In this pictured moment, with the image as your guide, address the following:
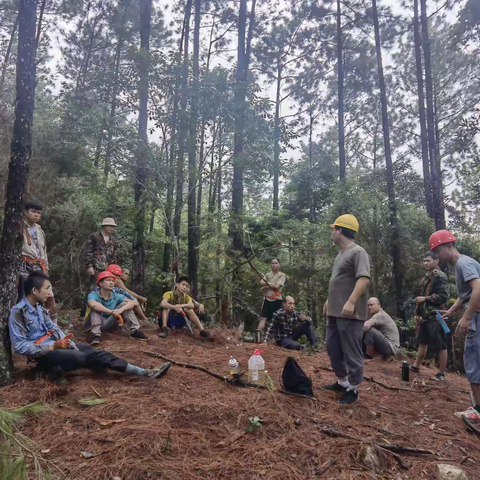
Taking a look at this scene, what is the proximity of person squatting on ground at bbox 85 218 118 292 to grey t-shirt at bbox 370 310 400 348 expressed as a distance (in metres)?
5.14

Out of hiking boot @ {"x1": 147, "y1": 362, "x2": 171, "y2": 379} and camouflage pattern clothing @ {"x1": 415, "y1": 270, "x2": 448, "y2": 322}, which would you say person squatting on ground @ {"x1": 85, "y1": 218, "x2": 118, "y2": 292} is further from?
camouflage pattern clothing @ {"x1": 415, "y1": 270, "x2": 448, "y2": 322}

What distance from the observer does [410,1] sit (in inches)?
539

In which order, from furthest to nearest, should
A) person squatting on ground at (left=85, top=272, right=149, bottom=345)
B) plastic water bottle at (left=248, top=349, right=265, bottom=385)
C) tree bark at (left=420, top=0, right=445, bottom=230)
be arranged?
tree bark at (left=420, top=0, right=445, bottom=230) < person squatting on ground at (left=85, top=272, right=149, bottom=345) < plastic water bottle at (left=248, top=349, right=265, bottom=385)

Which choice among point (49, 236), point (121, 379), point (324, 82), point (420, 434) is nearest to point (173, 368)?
point (121, 379)

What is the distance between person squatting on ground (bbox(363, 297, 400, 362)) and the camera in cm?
618

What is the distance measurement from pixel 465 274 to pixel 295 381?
1.96m

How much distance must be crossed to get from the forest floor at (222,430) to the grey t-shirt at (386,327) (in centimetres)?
225

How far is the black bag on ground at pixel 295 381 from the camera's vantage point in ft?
11.3

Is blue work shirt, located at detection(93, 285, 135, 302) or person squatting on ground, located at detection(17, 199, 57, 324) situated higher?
person squatting on ground, located at detection(17, 199, 57, 324)

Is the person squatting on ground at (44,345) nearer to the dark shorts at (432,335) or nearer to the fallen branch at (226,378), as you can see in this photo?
the fallen branch at (226,378)

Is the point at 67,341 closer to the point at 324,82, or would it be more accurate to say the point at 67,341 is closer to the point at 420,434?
the point at 420,434

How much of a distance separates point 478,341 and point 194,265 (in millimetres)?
7812

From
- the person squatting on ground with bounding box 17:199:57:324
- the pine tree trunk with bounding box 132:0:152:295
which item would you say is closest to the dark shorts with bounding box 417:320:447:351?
the person squatting on ground with bounding box 17:199:57:324

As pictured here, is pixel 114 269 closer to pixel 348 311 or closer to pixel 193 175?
pixel 193 175
